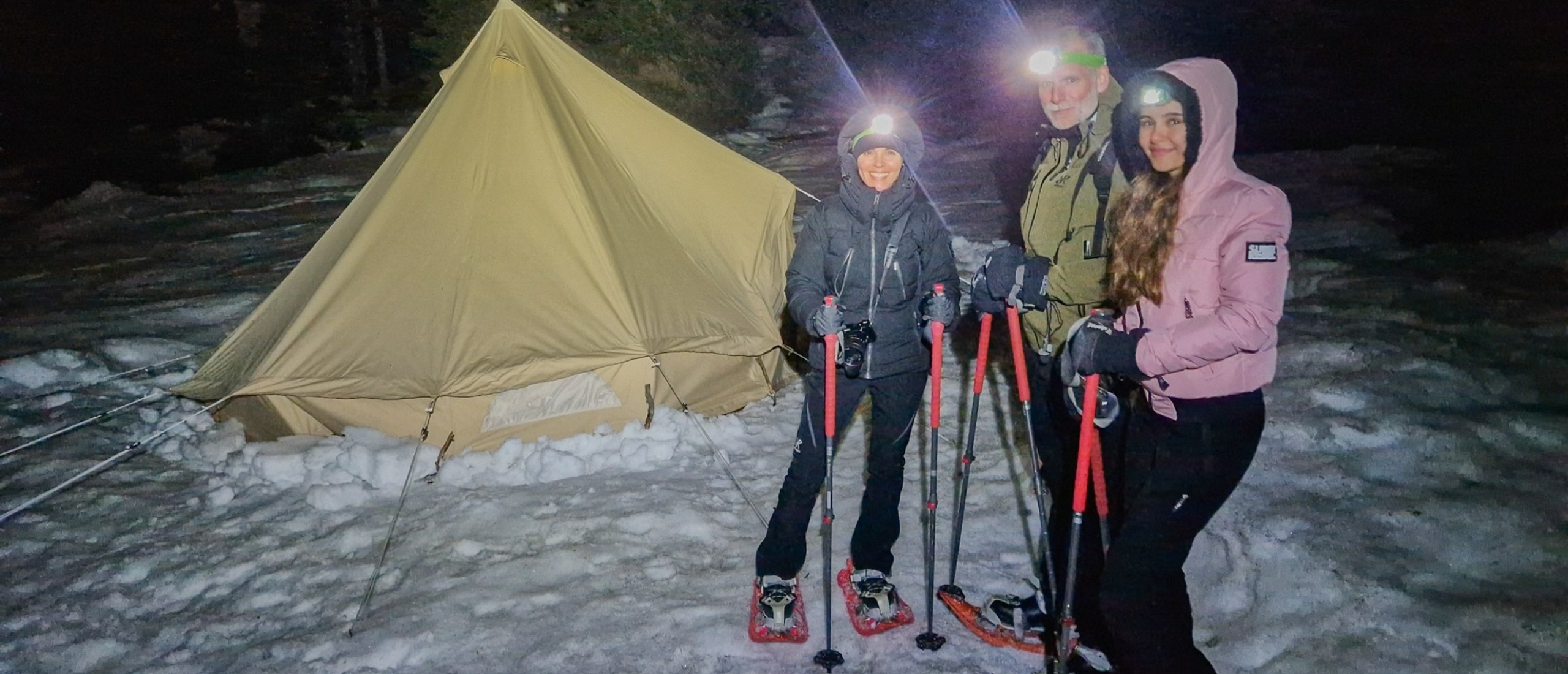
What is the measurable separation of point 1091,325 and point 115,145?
19.3 m

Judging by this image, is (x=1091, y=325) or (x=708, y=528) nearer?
(x=1091, y=325)

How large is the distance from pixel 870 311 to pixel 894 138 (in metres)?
0.61

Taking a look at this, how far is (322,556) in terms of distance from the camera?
161 inches

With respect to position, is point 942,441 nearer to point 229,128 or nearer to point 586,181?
point 586,181

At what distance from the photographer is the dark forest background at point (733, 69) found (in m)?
15.4

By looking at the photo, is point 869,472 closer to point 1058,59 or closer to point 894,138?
point 894,138

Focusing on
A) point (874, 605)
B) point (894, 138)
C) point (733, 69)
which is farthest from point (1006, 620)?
point (733, 69)

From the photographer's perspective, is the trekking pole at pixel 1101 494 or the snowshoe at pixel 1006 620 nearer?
the trekking pole at pixel 1101 494

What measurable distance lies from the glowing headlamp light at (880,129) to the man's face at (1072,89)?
514mm

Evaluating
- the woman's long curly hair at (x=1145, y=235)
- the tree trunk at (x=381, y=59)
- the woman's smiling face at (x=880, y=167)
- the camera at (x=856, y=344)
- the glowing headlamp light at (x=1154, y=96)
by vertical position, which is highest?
the tree trunk at (x=381, y=59)

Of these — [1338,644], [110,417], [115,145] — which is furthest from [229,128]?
[1338,644]

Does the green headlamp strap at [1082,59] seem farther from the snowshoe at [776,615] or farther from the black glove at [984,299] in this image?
the snowshoe at [776,615]

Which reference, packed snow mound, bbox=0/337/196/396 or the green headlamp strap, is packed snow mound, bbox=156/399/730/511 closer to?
packed snow mound, bbox=0/337/196/396

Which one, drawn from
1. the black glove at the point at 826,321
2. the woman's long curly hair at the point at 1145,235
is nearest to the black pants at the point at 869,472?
the black glove at the point at 826,321
